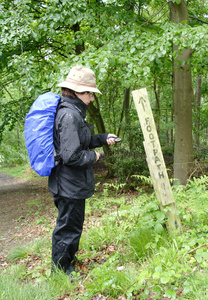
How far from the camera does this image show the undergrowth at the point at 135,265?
93.0 inches

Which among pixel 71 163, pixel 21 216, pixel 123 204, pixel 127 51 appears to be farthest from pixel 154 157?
pixel 21 216

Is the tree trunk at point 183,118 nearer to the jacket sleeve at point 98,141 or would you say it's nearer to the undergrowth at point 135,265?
the undergrowth at point 135,265

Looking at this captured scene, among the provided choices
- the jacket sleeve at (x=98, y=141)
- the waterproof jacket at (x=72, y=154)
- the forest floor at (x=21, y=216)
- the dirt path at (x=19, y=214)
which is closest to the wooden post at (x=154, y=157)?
the jacket sleeve at (x=98, y=141)

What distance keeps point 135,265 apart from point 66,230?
0.88 metres

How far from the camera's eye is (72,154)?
2561mm

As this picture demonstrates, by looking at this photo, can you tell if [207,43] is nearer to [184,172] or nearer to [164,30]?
[164,30]

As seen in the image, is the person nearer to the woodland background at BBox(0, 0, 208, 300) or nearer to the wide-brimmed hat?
the wide-brimmed hat

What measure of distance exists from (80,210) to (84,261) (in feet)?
2.96

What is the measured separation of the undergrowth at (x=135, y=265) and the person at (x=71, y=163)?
1.13 ft

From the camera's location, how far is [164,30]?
4.77 meters

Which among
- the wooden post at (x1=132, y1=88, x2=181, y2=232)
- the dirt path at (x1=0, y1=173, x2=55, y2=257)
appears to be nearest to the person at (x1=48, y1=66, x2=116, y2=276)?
the wooden post at (x1=132, y1=88, x2=181, y2=232)

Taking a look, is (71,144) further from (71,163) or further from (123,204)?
(123,204)

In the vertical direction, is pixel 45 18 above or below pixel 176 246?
above

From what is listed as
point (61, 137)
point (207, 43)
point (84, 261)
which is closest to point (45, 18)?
point (207, 43)
